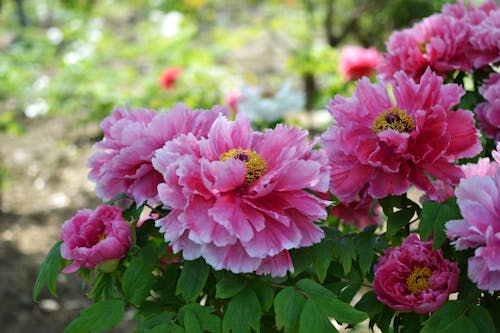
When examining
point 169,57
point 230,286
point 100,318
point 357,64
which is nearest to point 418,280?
point 230,286

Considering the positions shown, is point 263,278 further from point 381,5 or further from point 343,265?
point 381,5

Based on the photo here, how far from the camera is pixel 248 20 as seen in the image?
30.8ft

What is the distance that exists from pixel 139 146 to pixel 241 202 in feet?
0.90

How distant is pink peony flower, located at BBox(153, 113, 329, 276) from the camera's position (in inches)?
41.9

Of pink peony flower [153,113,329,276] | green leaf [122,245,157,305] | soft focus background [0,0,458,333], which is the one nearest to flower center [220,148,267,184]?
pink peony flower [153,113,329,276]

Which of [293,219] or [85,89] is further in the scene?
[85,89]

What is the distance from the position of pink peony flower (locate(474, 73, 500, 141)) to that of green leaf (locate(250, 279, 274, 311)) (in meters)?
0.59

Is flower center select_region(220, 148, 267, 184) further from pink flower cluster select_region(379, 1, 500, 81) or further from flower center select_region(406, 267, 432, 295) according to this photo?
pink flower cluster select_region(379, 1, 500, 81)

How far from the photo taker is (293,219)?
44.7 inches

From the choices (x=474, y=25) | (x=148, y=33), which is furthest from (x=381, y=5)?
(x=474, y=25)

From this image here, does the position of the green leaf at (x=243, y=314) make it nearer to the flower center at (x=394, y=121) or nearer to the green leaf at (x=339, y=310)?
the green leaf at (x=339, y=310)

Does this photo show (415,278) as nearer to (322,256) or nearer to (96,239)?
(322,256)

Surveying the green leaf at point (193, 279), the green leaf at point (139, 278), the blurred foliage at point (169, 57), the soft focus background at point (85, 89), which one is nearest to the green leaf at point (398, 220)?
the green leaf at point (193, 279)

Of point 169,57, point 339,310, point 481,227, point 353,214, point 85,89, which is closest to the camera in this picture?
point 481,227
